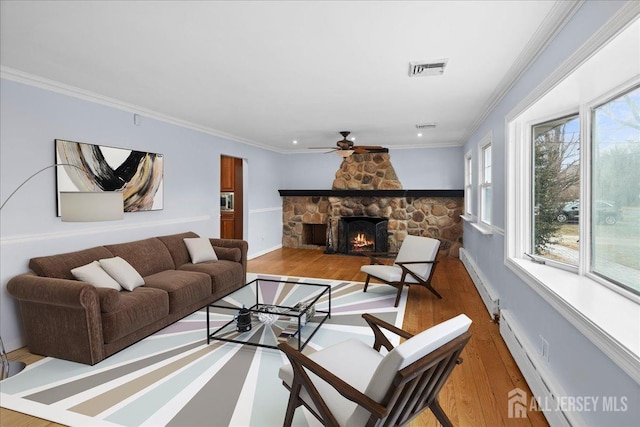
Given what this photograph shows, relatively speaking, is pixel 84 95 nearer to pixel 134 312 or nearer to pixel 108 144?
pixel 108 144

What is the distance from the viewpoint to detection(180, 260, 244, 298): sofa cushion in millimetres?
3936

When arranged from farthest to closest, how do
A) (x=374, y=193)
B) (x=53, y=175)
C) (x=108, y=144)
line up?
1. (x=374, y=193)
2. (x=108, y=144)
3. (x=53, y=175)

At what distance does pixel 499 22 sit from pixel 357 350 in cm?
216

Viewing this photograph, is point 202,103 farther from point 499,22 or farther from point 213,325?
point 499,22

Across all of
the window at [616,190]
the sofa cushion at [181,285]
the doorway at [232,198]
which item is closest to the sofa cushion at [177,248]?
the sofa cushion at [181,285]

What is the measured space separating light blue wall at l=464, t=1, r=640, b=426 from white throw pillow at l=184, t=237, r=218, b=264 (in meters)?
3.44

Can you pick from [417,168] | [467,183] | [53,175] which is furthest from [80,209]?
[417,168]

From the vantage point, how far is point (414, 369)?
1311 mm

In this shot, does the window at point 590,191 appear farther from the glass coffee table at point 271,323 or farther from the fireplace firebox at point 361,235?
the fireplace firebox at point 361,235

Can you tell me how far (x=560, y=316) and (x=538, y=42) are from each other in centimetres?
177

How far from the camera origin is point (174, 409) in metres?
2.06

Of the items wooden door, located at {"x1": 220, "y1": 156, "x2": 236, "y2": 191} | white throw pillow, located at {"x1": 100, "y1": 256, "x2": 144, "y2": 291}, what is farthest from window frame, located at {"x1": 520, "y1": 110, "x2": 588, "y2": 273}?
wooden door, located at {"x1": 220, "y1": 156, "x2": 236, "y2": 191}

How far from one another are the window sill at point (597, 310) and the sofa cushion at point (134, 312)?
3.10 metres

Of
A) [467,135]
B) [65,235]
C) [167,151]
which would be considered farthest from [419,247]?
[65,235]
